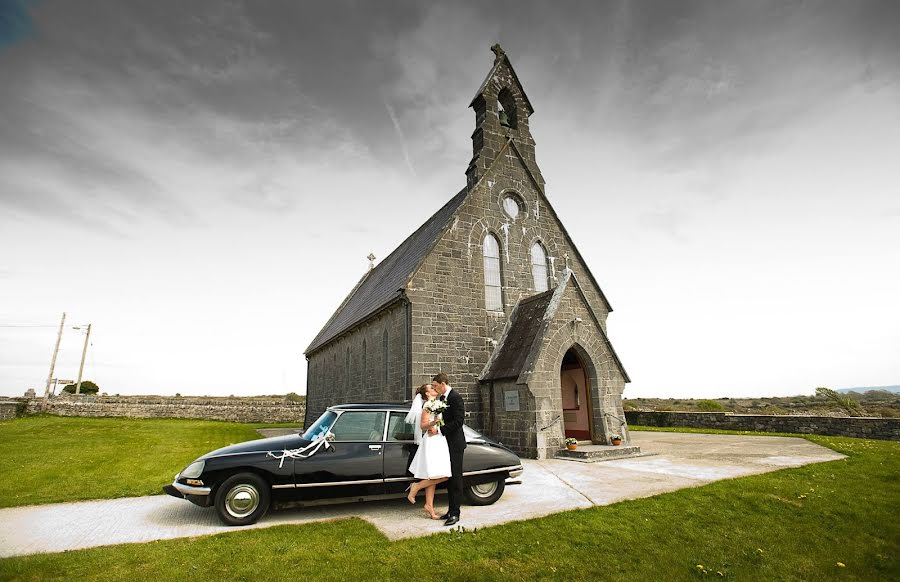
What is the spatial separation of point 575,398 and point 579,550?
1214 centimetres

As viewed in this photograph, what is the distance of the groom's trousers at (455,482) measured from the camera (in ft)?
21.8

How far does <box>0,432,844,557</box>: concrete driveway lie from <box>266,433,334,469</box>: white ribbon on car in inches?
36.7

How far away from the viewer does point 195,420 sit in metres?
31.6

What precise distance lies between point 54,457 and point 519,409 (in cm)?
1351

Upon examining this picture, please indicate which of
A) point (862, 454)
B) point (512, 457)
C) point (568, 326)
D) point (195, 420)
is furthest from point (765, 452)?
point (195, 420)

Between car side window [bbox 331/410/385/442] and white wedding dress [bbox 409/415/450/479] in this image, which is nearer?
white wedding dress [bbox 409/415/450/479]

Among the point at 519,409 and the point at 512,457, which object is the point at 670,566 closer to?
the point at 512,457

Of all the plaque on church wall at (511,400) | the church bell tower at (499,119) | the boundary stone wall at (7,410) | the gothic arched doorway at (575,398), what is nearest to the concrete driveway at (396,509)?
the plaque on church wall at (511,400)

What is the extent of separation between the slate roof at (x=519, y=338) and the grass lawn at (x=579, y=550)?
22.2 feet

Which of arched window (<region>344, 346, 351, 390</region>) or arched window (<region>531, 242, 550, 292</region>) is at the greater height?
arched window (<region>531, 242, 550, 292</region>)

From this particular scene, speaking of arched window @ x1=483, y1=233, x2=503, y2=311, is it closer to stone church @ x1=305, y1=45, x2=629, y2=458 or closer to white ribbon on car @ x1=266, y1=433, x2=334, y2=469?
stone church @ x1=305, y1=45, x2=629, y2=458

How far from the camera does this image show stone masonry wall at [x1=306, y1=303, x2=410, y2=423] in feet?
50.7

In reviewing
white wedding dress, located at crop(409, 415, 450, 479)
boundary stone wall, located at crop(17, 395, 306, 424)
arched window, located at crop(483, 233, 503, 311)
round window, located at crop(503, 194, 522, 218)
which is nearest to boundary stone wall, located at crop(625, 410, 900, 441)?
arched window, located at crop(483, 233, 503, 311)

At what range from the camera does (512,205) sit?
707 inches
